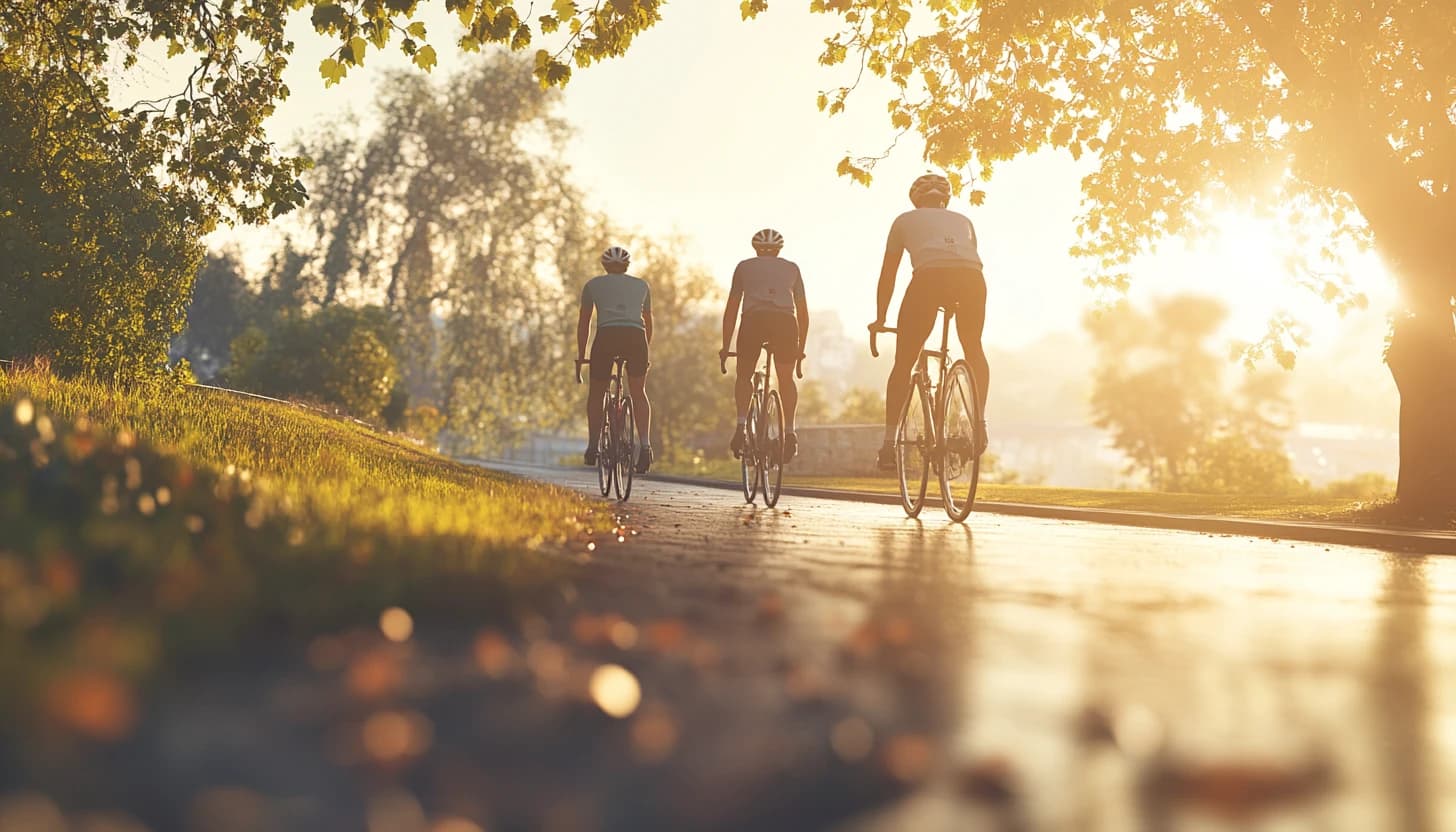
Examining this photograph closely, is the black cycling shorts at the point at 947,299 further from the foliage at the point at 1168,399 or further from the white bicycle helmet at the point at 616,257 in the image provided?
the foliage at the point at 1168,399

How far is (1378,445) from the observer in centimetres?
13812

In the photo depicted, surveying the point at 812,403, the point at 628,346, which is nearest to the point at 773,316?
the point at 628,346

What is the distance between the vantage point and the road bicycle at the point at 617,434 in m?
11.8

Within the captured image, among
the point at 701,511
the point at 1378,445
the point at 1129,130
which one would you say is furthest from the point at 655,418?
the point at 1378,445

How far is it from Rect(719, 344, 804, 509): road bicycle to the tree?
376 cm

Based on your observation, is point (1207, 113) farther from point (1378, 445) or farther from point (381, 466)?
point (1378, 445)

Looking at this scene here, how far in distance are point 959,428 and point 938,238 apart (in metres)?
1.48

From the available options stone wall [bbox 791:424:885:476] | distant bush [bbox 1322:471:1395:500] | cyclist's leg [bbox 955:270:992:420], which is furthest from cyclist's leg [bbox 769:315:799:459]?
distant bush [bbox 1322:471:1395:500]

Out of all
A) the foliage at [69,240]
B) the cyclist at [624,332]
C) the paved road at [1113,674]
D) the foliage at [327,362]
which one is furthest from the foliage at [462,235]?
the paved road at [1113,674]

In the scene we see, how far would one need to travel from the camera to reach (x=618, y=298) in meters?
11.4

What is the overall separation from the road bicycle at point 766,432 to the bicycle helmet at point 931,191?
2.10 meters

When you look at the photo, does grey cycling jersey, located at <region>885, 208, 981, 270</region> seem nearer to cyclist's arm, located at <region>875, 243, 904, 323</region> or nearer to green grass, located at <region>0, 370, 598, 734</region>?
cyclist's arm, located at <region>875, 243, 904, 323</region>

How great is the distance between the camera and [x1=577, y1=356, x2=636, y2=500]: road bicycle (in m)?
11.8

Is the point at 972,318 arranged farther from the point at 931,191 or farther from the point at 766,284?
the point at 766,284
